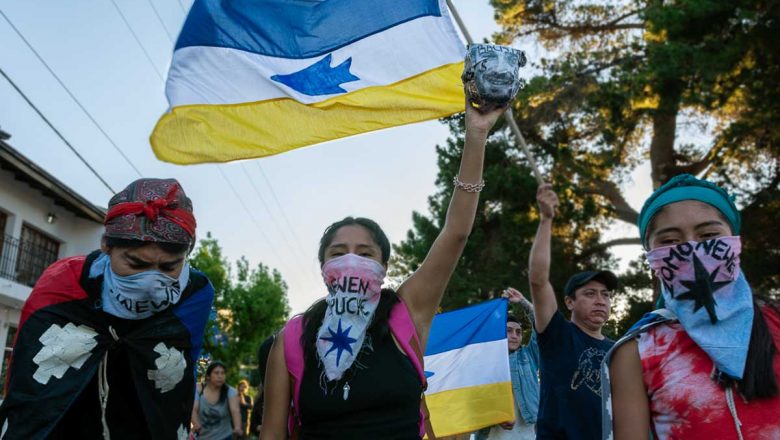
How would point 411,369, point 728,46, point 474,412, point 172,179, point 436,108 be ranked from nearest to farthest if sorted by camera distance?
point 411,369
point 172,179
point 436,108
point 474,412
point 728,46

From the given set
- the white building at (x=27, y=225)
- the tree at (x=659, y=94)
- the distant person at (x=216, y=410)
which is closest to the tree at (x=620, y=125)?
the tree at (x=659, y=94)

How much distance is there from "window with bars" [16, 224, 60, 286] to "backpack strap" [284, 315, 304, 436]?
77.1 feet

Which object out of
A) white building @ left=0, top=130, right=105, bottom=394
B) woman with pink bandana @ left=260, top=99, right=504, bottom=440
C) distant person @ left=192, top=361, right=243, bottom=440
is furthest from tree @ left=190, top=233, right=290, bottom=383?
woman with pink bandana @ left=260, top=99, right=504, bottom=440

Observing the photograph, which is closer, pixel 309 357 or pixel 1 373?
pixel 309 357

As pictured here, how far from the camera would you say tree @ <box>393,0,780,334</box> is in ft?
49.2

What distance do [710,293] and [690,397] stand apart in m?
0.35

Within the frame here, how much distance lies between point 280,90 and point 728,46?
12.6 m

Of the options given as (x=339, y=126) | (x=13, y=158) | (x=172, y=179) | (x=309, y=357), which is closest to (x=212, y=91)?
(x=339, y=126)

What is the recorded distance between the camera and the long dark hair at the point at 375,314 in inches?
121

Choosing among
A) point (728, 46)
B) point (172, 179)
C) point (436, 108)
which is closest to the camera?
point (172, 179)

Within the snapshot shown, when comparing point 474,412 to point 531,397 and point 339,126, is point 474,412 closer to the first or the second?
point 531,397

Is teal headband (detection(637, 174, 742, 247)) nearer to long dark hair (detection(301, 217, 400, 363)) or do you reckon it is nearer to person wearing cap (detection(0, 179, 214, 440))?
long dark hair (detection(301, 217, 400, 363))

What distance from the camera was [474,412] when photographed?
7.10 metres

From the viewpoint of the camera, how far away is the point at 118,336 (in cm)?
312
